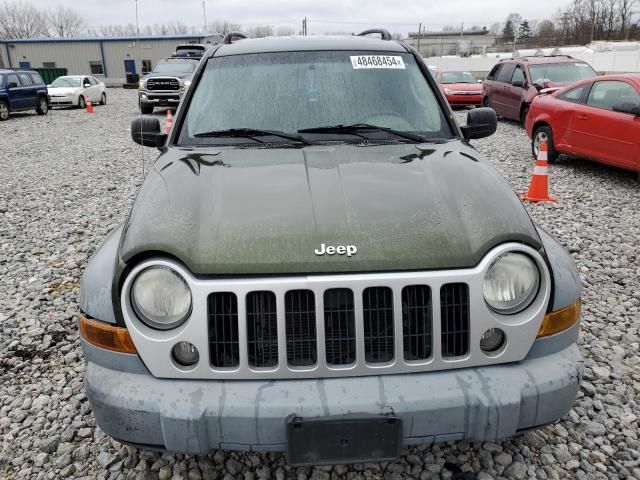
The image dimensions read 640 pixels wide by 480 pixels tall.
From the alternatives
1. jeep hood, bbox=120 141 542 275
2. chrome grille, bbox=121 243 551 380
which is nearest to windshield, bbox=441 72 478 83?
jeep hood, bbox=120 141 542 275

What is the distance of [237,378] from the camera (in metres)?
1.92

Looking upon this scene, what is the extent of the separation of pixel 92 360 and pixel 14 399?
4.34 feet

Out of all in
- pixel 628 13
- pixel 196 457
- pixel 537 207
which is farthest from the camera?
pixel 628 13

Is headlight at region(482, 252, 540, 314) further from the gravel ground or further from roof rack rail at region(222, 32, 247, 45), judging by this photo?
roof rack rail at region(222, 32, 247, 45)

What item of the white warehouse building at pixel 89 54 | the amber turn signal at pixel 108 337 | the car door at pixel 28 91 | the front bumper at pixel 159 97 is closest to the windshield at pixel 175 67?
the front bumper at pixel 159 97

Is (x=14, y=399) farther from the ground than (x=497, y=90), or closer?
closer

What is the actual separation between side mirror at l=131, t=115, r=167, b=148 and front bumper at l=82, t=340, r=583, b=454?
1.89 meters

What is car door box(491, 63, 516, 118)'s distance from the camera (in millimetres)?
14156

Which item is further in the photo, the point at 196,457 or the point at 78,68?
the point at 78,68

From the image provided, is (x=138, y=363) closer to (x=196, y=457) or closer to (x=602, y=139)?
(x=196, y=457)

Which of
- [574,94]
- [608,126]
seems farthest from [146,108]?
[608,126]

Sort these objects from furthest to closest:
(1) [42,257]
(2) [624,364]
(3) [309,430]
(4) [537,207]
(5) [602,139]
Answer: (5) [602,139] → (4) [537,207] → (1) [42,257] → (2) [624,364] → (3) [309,430]

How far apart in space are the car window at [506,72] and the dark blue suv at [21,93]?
53.7 feet

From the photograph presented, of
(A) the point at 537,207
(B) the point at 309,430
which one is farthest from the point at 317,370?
(A) the point at 537,207
